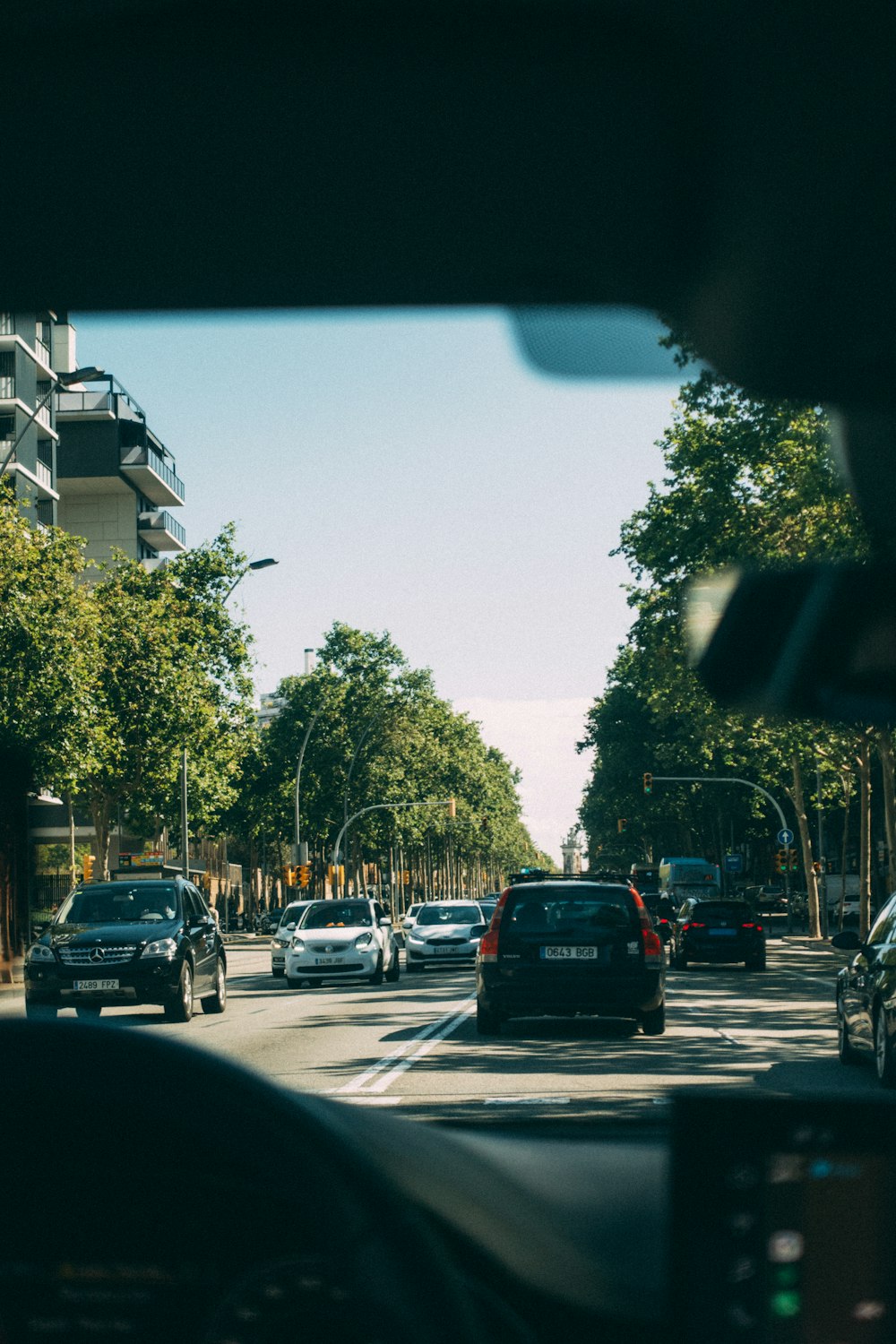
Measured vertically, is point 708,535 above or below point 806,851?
above

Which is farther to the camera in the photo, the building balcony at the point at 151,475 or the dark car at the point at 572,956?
the dark car at the point at 572,956

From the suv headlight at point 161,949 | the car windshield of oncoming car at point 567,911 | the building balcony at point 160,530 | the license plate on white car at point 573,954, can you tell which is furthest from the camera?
the car windshield of oncoming car at point 567,911

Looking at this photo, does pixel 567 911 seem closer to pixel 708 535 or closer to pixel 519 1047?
pixel 519 1047

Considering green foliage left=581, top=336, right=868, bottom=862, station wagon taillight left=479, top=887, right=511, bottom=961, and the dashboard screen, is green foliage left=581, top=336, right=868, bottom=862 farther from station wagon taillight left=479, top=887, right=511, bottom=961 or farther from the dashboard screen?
station wagon taillight left=479, top=887, right=511, bottom=961

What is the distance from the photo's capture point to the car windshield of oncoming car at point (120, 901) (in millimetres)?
15724

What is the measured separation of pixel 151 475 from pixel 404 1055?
1072 cm

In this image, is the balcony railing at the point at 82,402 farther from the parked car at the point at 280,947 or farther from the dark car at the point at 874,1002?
the parked car at the point at 280,947

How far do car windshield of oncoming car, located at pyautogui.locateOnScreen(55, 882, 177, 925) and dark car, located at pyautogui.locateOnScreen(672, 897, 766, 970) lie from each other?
53.2 ft

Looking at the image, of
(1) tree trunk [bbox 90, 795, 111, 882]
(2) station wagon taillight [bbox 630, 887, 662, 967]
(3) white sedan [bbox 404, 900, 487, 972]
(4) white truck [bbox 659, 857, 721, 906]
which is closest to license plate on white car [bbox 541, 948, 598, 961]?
(2) station wagon taillight [bbox 630, 887, 662, 967]

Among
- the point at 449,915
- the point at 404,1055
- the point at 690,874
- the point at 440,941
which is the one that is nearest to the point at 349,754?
the point at 690,874

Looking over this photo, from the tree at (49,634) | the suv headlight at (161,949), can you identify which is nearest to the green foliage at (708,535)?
the suv headlight at (161,949)

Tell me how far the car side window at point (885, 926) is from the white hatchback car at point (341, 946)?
15.0 metres

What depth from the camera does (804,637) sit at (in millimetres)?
2488

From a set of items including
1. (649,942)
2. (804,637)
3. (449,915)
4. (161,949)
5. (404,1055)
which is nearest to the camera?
(804,637)
